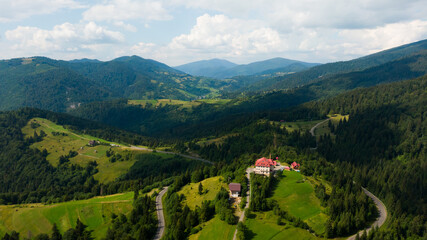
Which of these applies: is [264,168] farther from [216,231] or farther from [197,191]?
[216,231]

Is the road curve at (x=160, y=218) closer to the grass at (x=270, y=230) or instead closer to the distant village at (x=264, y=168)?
the distant village at (x=264, y=168)

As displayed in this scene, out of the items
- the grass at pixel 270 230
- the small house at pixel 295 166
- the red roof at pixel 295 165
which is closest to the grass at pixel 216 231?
the grass at pixel 270 230

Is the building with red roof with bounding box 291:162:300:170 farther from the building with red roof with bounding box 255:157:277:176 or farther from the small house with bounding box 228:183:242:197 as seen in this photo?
the small house with bounding box 228:183:242:197

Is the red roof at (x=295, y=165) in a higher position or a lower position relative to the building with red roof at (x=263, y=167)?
lower

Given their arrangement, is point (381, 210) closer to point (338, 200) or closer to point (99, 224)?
point (338, 200)

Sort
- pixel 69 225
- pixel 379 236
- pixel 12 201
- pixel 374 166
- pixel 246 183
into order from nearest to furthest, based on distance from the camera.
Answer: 1. pixel 379 236
2. pixel 246 183
3. pixel 69 225
4. pixel 12 201
5. pixel 374 166

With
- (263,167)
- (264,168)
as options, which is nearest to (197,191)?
(263,167)

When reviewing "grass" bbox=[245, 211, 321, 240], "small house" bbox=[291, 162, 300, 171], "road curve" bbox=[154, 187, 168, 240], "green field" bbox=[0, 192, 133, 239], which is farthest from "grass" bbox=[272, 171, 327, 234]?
"green field" bbox=[0, 192, 133, 239]

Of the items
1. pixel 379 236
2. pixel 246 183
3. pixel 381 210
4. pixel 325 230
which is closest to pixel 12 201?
pixel 246 183
